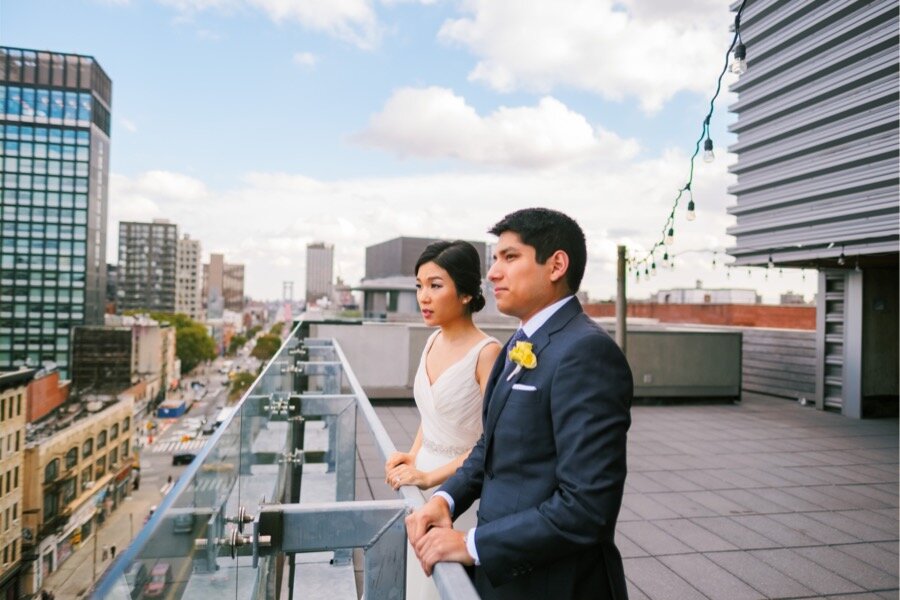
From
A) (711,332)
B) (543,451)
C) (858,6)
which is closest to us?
(543,451)

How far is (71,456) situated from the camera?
133 ft

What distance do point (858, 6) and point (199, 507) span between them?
11039mm

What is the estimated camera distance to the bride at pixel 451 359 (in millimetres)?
2365

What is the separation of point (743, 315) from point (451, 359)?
2467cm

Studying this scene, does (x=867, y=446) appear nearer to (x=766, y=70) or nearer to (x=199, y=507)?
(x=766, y=70)

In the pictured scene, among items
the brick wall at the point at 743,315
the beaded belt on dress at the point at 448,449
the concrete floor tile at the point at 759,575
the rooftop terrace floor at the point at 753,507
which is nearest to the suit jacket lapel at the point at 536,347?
the rooftop terrace floor at the point at 753,507

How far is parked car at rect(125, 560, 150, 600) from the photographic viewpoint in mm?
687

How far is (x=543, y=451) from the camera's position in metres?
1.32

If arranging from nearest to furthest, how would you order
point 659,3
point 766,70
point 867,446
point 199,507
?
point 199,507
point 867,446
point 659,3
point 766,70

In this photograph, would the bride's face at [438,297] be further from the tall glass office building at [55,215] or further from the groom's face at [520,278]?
the tall glass office building at [55,215]

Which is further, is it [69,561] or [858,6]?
[69,561]

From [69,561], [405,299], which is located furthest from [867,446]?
[69,561]

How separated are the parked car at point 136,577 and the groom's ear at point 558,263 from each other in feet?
3.54

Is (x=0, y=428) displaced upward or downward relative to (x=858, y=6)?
downward
